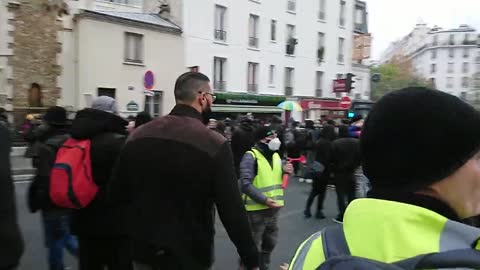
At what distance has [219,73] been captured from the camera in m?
28.1

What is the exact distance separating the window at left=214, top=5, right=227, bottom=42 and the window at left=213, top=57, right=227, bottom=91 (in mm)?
1272

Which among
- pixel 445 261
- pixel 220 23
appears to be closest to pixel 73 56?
pixel 220 23

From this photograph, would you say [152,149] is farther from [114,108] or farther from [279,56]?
[279,56]

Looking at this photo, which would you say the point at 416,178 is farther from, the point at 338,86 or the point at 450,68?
the point at 450,68

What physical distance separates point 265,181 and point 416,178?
3.98 meters

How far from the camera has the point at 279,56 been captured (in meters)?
31.7

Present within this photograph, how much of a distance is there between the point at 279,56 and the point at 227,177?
29.8m

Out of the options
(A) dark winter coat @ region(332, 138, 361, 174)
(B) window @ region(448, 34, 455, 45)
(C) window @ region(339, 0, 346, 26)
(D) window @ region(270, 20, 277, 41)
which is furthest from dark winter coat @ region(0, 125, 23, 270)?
(B) window @ region(448, 34, 455, 45)

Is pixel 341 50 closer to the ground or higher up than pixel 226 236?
higher up

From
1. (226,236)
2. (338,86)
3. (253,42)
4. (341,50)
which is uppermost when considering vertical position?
(341,50)

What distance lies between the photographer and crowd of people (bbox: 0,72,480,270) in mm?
1047

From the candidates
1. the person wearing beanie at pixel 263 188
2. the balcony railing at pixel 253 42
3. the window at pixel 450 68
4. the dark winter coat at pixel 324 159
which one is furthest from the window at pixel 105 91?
the window at pixel 450 68

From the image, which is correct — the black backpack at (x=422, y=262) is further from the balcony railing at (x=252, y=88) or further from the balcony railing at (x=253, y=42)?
the balcony railing at (x=253, y=42)

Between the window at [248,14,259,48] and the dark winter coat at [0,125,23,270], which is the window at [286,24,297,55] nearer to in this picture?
the window at [248,14,259,48]
